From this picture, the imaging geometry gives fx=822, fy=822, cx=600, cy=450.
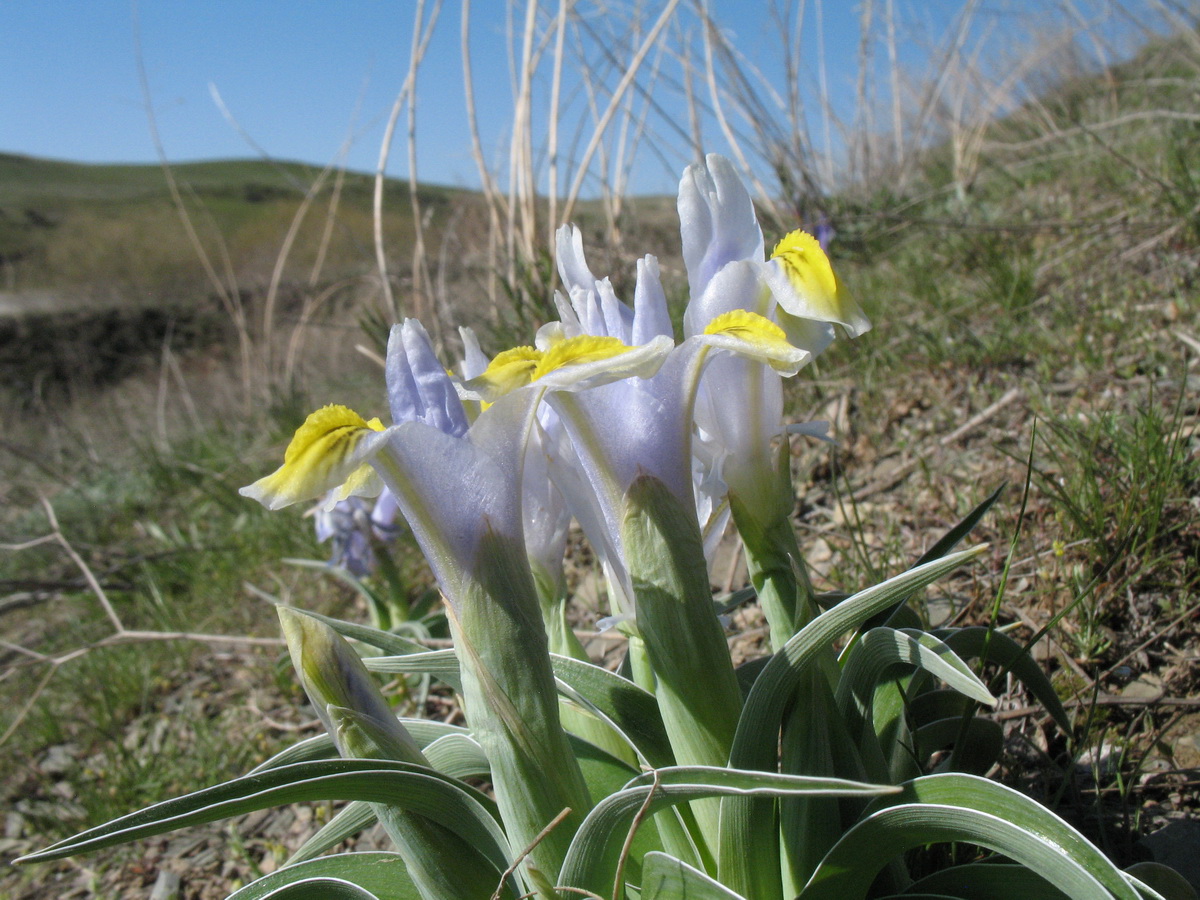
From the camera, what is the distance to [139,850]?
207 cm

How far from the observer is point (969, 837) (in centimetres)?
78

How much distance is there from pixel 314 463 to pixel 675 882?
1.77ft

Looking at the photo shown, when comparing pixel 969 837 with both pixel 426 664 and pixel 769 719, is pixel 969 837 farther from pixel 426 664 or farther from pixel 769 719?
pixel 426 664

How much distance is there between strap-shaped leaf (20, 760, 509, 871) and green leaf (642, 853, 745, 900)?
18 centimetres

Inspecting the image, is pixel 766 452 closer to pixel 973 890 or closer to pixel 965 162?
pixel 973 890

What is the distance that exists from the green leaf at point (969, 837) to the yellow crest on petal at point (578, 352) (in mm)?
502

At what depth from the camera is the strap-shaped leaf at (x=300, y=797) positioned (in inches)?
27.8

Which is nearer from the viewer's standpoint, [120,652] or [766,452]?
[766,452]

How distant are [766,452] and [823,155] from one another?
498 cm

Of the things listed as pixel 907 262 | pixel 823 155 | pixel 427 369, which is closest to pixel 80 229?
pixel 823 155

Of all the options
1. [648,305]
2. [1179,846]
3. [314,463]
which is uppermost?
[648,305]

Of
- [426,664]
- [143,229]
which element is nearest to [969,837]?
[426,664]

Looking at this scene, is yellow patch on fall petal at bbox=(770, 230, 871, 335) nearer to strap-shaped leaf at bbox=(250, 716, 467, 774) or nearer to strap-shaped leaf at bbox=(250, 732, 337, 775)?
strap-shaped leaf at bbox=(250, 716, 467, 774)

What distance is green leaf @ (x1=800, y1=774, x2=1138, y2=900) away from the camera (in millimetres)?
701
